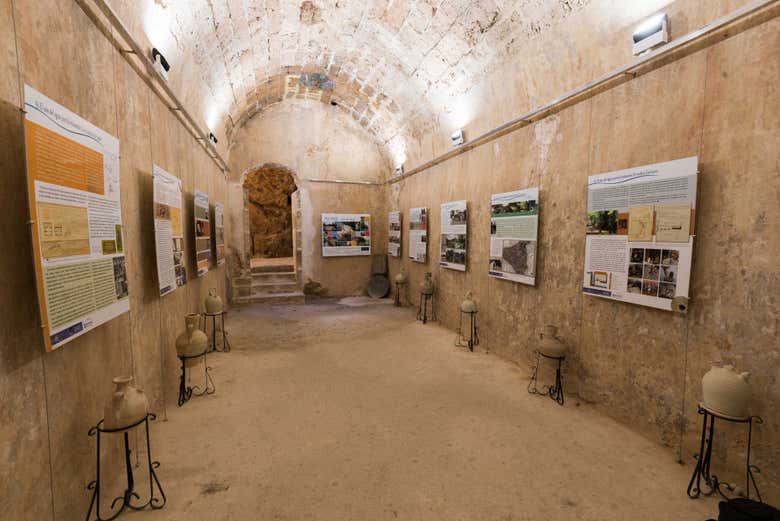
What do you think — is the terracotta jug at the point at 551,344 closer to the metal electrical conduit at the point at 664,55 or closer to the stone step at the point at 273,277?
the metal electrical conduit at the point at 664,55

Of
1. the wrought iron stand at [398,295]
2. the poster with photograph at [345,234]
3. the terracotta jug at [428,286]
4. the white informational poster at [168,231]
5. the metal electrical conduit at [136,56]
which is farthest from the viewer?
the poster with photograph at [345,234]

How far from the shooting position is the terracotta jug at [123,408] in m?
2.38

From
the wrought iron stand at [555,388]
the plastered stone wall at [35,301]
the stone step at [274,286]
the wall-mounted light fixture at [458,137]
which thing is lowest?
the wrought iron stand at [555,388]

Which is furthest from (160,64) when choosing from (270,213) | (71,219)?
(270,213)

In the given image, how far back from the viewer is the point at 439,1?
5270mm

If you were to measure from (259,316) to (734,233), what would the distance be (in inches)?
331

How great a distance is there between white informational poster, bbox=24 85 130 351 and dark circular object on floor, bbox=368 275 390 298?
8.43m

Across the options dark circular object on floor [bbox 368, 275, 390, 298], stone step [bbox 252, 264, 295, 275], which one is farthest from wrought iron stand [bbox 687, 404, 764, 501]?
stone step [bbox 252, 264, 295, 275]

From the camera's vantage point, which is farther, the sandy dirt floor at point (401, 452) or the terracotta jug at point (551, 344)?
the terracotta jug at point (551, 344)

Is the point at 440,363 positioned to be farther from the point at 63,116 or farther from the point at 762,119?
the point at 63,116

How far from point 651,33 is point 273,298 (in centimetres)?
939

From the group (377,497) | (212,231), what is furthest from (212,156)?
(377,497)

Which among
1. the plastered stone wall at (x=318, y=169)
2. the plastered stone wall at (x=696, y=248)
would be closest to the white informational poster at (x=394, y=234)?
the plastered stone wall at (x=318, y=169)

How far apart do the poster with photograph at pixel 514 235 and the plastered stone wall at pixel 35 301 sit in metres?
4.53
